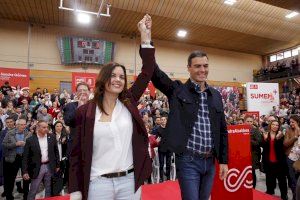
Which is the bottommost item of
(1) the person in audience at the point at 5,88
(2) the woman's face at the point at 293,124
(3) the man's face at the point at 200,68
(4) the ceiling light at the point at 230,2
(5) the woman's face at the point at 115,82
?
(2) the woman's face at the point at 293,124

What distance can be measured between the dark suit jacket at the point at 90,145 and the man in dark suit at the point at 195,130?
32 centimetres

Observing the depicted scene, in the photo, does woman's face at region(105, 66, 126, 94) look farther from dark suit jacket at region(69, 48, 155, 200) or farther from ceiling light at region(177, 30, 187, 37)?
ceiling light at region(177, 30, 187, 37)

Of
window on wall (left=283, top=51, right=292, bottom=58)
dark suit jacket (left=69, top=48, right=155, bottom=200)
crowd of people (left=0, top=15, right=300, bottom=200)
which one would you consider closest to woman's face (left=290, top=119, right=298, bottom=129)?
crowd of people (left=0, top=15, right=300, bottom=200)

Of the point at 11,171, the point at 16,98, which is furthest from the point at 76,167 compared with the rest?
the point at 16,98

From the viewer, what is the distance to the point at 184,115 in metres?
2.10

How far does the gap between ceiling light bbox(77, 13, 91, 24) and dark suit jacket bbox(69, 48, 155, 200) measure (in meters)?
10.6

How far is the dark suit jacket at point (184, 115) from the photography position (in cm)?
204

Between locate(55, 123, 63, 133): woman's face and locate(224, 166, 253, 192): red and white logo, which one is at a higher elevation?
locate(55, 123, 63, 133): woman's face

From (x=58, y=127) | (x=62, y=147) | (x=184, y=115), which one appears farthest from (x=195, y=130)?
(x=58, y=127)

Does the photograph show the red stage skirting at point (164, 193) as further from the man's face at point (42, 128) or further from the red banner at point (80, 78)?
the red banner at point (80, 78)

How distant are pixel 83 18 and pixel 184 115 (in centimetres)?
1132

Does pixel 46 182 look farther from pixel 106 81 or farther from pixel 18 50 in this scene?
pixel 18 50

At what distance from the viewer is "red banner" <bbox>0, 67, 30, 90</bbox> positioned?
414 inches

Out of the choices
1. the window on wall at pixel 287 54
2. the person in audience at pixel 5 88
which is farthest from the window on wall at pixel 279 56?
the person in audience at pixel 5 88
